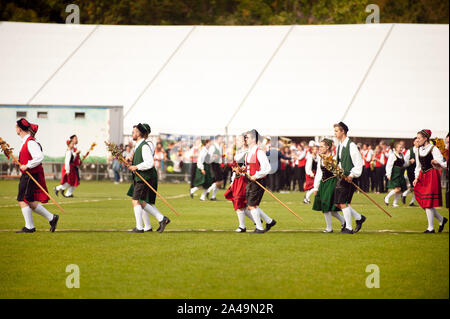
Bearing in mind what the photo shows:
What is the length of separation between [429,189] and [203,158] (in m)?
11.0

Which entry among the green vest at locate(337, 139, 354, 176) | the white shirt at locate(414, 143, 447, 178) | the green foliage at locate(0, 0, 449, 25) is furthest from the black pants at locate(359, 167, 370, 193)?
the green foliage at locate(0, 0, 449, 25)

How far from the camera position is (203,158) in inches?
949

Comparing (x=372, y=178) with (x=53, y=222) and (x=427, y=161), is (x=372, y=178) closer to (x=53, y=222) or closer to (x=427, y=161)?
(x=427, y=161)

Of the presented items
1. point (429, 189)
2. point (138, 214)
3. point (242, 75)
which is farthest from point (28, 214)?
point (242, 75)

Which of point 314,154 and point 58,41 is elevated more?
point 58,41

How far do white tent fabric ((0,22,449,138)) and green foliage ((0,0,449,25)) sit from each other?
28.2 ft

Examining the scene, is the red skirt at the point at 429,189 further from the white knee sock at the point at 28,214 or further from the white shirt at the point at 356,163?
the white knee sock at the point at 28,214

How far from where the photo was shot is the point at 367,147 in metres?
30.3

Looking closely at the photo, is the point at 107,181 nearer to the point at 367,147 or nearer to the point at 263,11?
the point at 367,147

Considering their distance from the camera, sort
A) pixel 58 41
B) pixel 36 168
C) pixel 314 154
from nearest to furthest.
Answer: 1. pixel 36 168
2. pixel 314 154
3. pixel 58 41

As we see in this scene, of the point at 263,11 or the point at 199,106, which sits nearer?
the point at 199,106
